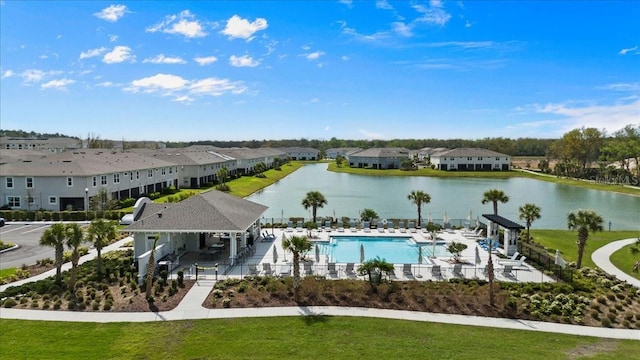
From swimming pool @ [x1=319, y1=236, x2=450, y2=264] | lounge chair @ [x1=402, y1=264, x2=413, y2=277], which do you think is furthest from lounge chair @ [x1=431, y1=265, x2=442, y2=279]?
swimming pool @ [x1=319, y1=236, x2=450, y2=264]

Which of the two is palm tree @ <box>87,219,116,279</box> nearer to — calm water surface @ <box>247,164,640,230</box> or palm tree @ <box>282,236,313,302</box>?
palm tree @ <box>282,236,313,302</box>

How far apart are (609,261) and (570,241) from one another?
557 centimetres

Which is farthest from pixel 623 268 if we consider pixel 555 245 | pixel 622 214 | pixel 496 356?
pixel 622 214

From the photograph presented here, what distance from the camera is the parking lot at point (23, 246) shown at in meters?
26.9

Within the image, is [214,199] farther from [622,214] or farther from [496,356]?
[622,214]

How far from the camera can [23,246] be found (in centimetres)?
3080

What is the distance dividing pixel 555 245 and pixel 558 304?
44.6 feet

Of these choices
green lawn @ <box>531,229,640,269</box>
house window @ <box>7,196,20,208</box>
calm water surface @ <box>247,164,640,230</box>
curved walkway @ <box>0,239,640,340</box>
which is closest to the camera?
curved walkway @ <box>0,239,640,340</box>

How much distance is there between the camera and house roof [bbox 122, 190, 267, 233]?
25.1 meters

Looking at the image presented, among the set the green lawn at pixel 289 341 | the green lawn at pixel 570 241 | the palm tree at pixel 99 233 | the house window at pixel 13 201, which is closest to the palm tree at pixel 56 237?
the palm tree at pixel 99 233

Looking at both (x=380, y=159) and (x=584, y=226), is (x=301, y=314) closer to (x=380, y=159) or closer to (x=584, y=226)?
(x=584, y=226)

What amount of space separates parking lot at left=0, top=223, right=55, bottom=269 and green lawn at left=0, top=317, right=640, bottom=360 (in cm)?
1110

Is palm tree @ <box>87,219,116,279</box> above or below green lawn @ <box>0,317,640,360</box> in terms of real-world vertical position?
above

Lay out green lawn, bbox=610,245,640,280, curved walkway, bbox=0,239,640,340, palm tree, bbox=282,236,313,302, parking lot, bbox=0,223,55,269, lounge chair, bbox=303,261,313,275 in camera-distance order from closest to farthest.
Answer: curved walkway, bbox=0,239,640,340, palm tree, bbox=282,236,313,302, lounge chair, bbox=303,261,313,275, green lawn, bbox=610,245,640,280, parking lot, bbox=0,223,55,269
